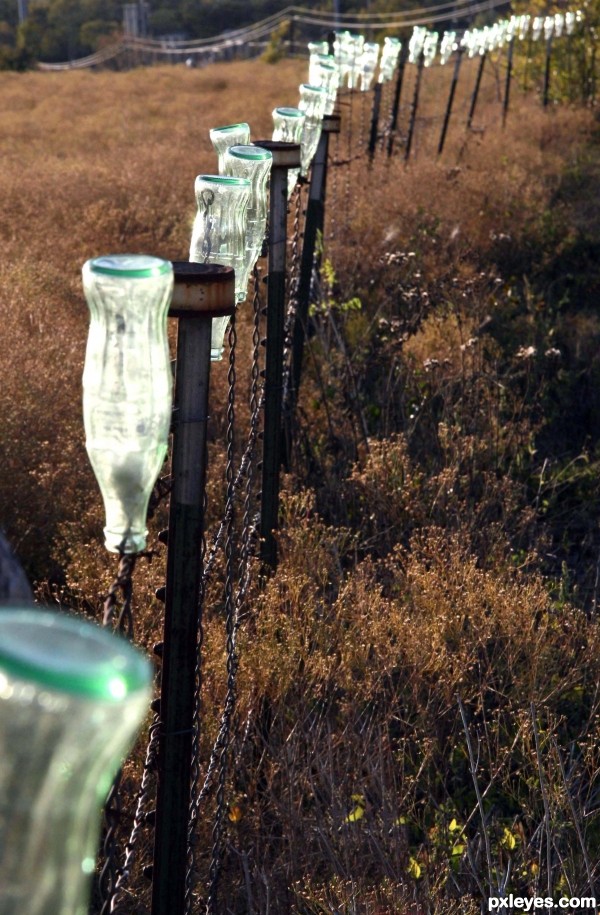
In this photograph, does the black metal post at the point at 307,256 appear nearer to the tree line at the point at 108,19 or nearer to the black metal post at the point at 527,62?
the black metal post at the point at 527,62

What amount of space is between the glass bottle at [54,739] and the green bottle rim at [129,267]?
1.54 feet

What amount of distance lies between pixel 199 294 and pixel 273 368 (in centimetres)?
175

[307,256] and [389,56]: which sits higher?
[389,56]

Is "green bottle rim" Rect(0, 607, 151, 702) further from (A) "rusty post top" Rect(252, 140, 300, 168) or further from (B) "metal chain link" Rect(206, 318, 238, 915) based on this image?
(A) "rusty post top" Rect(252, 140, 300, 168)

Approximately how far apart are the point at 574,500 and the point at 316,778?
241 cm

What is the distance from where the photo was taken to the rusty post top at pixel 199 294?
65.8 inches

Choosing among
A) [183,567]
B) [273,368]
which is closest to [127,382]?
[183,567]

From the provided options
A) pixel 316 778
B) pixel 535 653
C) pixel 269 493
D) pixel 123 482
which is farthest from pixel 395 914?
pixel 269 493

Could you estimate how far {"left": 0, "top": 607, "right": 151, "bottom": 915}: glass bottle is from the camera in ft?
1.80

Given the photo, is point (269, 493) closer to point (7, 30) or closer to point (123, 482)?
point (123, 482)

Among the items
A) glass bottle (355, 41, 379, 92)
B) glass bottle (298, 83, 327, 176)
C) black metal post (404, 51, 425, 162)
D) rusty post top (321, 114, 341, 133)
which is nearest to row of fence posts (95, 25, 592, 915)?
glass bottle (298, 83, 327, 176)

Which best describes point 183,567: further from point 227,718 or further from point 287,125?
point 287,125

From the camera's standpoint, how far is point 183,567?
183 centimetres

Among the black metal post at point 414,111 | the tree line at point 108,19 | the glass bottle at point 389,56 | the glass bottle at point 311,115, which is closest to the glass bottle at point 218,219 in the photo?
the glass bottle at point 311,115
